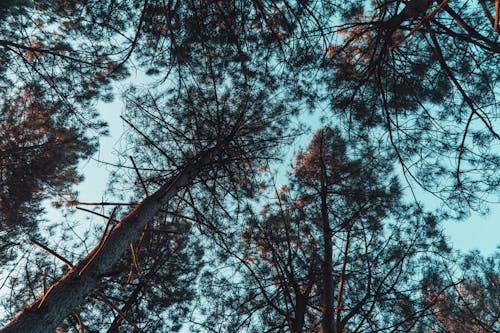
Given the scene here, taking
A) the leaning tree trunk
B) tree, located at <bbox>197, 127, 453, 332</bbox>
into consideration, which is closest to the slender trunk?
tree, located at <bbox>197, 127, 453, 332</bbox>

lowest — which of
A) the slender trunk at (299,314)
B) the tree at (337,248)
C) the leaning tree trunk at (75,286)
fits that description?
the leaning tree trunk at (75,286)

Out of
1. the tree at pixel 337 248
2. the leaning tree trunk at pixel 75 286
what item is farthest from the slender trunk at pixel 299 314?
the leaning tree trunk at pixel 75 286

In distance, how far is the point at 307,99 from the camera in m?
4.37

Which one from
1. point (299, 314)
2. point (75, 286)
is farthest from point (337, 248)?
point (75, 286)

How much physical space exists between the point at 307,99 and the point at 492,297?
8.54 m

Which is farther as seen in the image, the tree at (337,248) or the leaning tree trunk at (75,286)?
the tree at (337,248)

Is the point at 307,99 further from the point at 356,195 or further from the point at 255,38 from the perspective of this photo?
the point at 356,195

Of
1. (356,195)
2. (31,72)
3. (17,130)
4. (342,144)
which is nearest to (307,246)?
(356,195)

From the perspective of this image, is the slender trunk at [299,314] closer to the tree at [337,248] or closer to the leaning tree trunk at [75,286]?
the tree at [337,248]

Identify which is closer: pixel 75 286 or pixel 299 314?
pixel 75 286

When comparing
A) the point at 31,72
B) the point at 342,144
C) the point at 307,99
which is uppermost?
the point at 342,144

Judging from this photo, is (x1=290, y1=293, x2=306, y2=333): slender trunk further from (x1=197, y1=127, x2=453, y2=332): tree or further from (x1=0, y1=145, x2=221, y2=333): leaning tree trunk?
(x1=0, y1=145, x2=221, y2=333): leaning tree trunk

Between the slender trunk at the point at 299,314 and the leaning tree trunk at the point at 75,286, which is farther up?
the slender trunk at the point at 299,314

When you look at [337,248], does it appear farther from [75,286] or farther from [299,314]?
[75,286]
